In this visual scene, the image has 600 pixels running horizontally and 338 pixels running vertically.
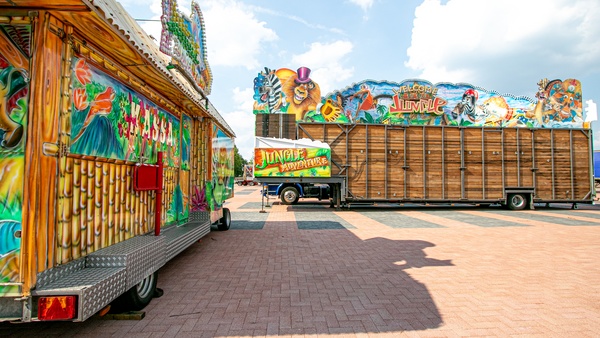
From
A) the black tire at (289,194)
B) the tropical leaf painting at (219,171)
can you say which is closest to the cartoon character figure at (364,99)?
the black tire at (289,194)

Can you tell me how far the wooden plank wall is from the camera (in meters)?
14.0

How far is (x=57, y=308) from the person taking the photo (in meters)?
2.44

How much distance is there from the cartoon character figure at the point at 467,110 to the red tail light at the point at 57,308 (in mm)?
27772

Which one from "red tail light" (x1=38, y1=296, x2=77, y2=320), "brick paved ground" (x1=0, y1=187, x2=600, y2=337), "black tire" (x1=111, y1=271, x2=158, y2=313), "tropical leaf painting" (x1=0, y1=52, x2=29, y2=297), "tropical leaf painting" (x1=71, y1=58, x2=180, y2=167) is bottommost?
"brick paved ground" (x1=0, y1=187, x2=600, y2=337)

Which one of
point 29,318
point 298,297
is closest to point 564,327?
point 298,297

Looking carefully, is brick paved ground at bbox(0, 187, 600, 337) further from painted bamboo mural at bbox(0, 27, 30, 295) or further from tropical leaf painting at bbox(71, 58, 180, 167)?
tropical leaf painting at bbox(71, 58, 180, 167)

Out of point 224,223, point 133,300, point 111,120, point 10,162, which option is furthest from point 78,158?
point 224,223

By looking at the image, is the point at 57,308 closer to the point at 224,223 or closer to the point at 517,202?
the point at 224,223

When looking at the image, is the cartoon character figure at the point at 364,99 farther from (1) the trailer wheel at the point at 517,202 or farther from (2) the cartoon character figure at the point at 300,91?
(1) the trailer wheel at the point at 517,202

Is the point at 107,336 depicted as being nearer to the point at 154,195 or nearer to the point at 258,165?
the point at 154,195

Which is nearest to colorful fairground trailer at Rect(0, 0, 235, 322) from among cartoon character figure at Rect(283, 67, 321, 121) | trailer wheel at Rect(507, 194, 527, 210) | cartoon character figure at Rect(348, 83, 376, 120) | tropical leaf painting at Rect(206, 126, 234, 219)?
tropical leaf painting at Rect(206, 126, 234, 219)

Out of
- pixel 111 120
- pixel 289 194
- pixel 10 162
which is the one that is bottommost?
pixel 289 194

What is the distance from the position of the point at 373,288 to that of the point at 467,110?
2561 cm

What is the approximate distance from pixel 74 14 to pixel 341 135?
12.0m
